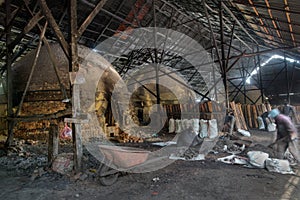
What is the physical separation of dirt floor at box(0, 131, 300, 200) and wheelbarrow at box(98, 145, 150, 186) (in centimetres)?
18

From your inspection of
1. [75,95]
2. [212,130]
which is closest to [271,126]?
[212,130]

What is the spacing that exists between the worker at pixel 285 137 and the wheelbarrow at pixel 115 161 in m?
3.88

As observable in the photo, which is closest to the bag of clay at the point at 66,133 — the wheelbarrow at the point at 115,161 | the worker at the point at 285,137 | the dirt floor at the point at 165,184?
the dirt floor at the point at 165,184

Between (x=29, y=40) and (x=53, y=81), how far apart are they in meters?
3.73

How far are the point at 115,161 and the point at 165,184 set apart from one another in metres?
1.18

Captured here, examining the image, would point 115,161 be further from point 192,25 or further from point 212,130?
point 192,25

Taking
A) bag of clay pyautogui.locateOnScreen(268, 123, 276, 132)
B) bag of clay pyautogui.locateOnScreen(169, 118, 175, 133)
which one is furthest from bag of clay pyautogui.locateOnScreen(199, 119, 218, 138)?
bag of clay pyautogui.locateOnScreen(268, 123, 276, 132)

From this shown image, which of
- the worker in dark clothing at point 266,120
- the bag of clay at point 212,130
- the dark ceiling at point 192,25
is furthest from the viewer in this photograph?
the worker in dark clothing at point 266,120

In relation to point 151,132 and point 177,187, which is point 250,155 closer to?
point 177,187

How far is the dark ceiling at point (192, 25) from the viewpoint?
22.9 ft

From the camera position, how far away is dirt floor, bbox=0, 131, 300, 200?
3625mm

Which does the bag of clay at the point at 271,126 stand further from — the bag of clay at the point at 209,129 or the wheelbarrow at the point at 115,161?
the wheelbarrow at the point at 115,161

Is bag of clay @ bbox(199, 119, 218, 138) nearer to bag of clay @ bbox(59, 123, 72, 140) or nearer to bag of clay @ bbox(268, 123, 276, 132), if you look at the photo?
bag of clay @ bbox(268, 123, 276, 132)

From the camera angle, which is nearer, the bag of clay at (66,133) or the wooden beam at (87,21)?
the wooden beam at (87,21)
